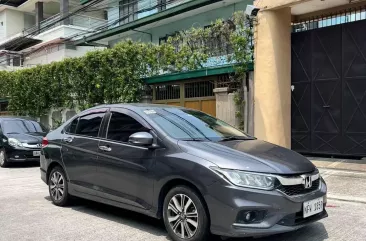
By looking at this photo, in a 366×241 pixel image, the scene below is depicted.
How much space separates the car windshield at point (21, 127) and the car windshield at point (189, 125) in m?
8.33

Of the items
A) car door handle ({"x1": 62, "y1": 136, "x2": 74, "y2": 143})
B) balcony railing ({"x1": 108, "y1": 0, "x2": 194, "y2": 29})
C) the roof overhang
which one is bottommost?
car door handle ({"x1": 62, "y1": 136, "x2": 74, "y2": 143})

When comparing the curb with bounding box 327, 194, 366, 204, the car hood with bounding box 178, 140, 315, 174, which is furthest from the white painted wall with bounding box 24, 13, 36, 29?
the car hood with bounding box 178, 140, 315, 174

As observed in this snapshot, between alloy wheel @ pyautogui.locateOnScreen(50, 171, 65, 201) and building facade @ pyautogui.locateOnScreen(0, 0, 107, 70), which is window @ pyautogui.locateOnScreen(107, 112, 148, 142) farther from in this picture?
building facade @ pyautogui.locateOnScreen(0, 0, 107, 70)

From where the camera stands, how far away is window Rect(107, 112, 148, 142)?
17.4 feet

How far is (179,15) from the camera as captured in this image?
56.9 feet

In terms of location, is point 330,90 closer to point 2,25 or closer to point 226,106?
point 226,106

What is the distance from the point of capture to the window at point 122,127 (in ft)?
17.4

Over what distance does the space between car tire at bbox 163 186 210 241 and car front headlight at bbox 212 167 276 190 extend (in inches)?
17.3

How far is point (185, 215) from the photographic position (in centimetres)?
441

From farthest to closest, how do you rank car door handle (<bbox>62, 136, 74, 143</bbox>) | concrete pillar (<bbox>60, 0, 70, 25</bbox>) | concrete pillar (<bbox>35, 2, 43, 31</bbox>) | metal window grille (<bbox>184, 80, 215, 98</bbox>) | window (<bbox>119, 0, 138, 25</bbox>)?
concrete pillar (<bbox>35, 2, 43, 31</bbox>)
concrete pillar (<bbox>60, 0, 70, 25</bbox>)
window (<bbox>119, 0, 138, 25</bbox>)
metal window grille (<bbox>184, 80, 215, 98</bbox>)
car door handle (<bbox>62, 136, 74, 143</bbox>)

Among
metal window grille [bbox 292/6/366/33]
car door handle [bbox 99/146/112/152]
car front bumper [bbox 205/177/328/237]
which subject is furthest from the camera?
metal window grille [bbox 292/6/366/33]

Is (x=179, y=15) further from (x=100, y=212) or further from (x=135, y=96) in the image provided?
(x=100, y=212)

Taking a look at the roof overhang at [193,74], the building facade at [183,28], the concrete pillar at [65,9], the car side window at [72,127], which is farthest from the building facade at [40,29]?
the car side window at [72,127]

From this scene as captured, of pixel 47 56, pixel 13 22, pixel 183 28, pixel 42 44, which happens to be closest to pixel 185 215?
pixel 183 28
